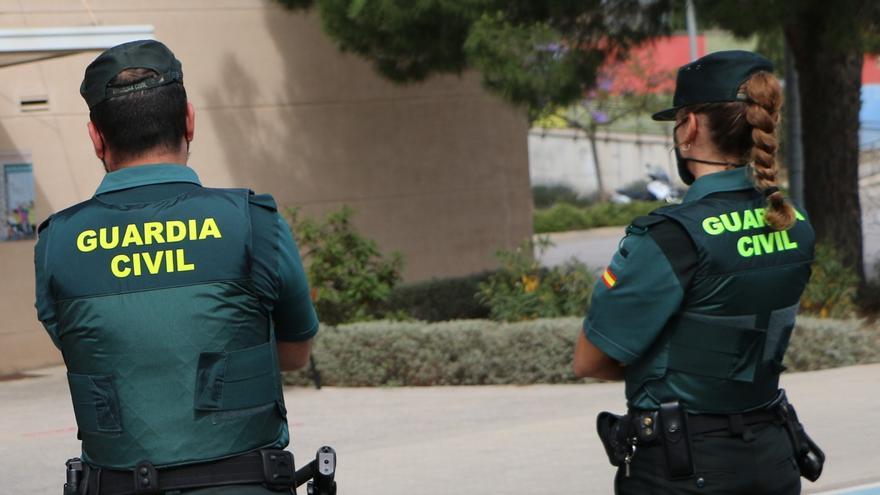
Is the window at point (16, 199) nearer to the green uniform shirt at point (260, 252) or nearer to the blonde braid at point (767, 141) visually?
the green uniform shirt at point (260, 252)

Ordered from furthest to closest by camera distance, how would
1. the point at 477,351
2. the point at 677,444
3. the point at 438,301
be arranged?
the point at 438,301
the point at 477,351
the point at 677,444

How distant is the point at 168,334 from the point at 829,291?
9817 mm

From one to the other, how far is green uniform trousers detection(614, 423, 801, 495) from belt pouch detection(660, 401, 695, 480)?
0.02 metres

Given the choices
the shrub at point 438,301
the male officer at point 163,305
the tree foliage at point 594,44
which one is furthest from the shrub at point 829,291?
the male officer at point 163,305

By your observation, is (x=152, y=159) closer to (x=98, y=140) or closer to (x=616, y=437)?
(x=98, y=140)

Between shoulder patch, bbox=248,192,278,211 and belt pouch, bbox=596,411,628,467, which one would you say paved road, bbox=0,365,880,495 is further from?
shoulder patch, bbox=248,192,278,211

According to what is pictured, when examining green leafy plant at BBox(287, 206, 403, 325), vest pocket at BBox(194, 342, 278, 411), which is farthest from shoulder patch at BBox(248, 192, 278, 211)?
green leafy plant at BBox(287, 206, 403, 325)

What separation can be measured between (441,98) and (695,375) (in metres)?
12.2

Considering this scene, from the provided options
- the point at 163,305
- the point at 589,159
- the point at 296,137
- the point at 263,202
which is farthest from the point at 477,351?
the point at 589,159

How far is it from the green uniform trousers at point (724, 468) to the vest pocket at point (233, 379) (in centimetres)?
91

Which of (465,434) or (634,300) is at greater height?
(634,300)

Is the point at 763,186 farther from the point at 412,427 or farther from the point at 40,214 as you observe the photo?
the point at 40,214

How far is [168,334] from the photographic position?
275cm

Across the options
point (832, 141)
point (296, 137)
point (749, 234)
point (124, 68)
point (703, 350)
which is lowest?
point (832, 141)
